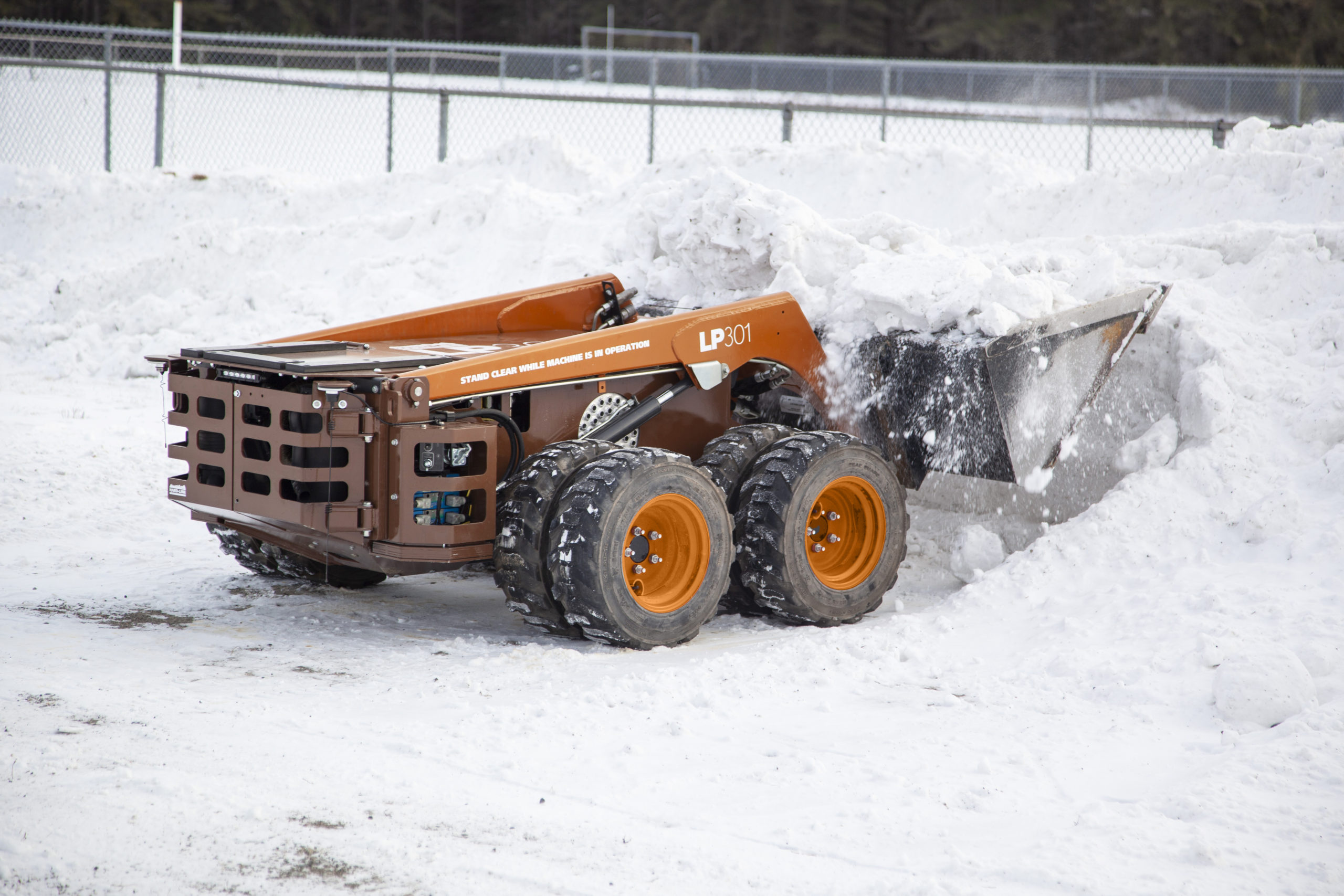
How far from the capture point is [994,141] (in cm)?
2080

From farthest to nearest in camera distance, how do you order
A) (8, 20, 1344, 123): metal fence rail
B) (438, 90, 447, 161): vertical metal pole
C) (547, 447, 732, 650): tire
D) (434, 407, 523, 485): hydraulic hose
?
1. (8, 20, 1344, 123): metal fence rail
2. (438, 90, 447, 161): vertical metal pole
3. (434, 407, 523, 485): hydraulic hose
4. (547, 447, 732, 650): tire

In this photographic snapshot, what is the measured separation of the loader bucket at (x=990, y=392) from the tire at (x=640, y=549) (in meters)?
1.20

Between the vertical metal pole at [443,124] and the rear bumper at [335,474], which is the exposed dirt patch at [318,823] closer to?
the rear bumper at [335,474]

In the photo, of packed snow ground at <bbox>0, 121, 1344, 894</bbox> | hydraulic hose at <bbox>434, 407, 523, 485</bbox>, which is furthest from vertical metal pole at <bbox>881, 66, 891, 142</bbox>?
hydraulic hose at <bbox>434, 407, 523, 485</bbox>

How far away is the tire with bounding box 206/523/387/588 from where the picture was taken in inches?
248

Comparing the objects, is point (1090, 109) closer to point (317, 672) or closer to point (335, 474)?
point (335, 474)

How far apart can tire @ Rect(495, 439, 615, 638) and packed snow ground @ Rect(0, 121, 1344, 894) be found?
7.0 inches

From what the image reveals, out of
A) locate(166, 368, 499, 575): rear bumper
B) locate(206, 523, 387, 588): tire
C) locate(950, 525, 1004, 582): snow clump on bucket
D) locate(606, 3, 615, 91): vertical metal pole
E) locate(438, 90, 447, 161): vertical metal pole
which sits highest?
locate(606, 3, 615, 91): vertical metal pole

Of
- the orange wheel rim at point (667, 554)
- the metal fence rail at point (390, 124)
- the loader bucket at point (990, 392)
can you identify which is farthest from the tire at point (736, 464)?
the metal fence rail at point (390, 124)

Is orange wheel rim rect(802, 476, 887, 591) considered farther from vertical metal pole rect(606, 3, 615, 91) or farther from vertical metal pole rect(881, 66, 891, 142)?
vertical metal pole rect(606, 3, 615, 91)

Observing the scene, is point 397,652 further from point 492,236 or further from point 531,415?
point 492,236

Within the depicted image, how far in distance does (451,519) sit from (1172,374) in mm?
3918

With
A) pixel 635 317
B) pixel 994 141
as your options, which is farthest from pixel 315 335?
pixel 994 141

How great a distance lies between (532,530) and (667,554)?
703 millimetres
